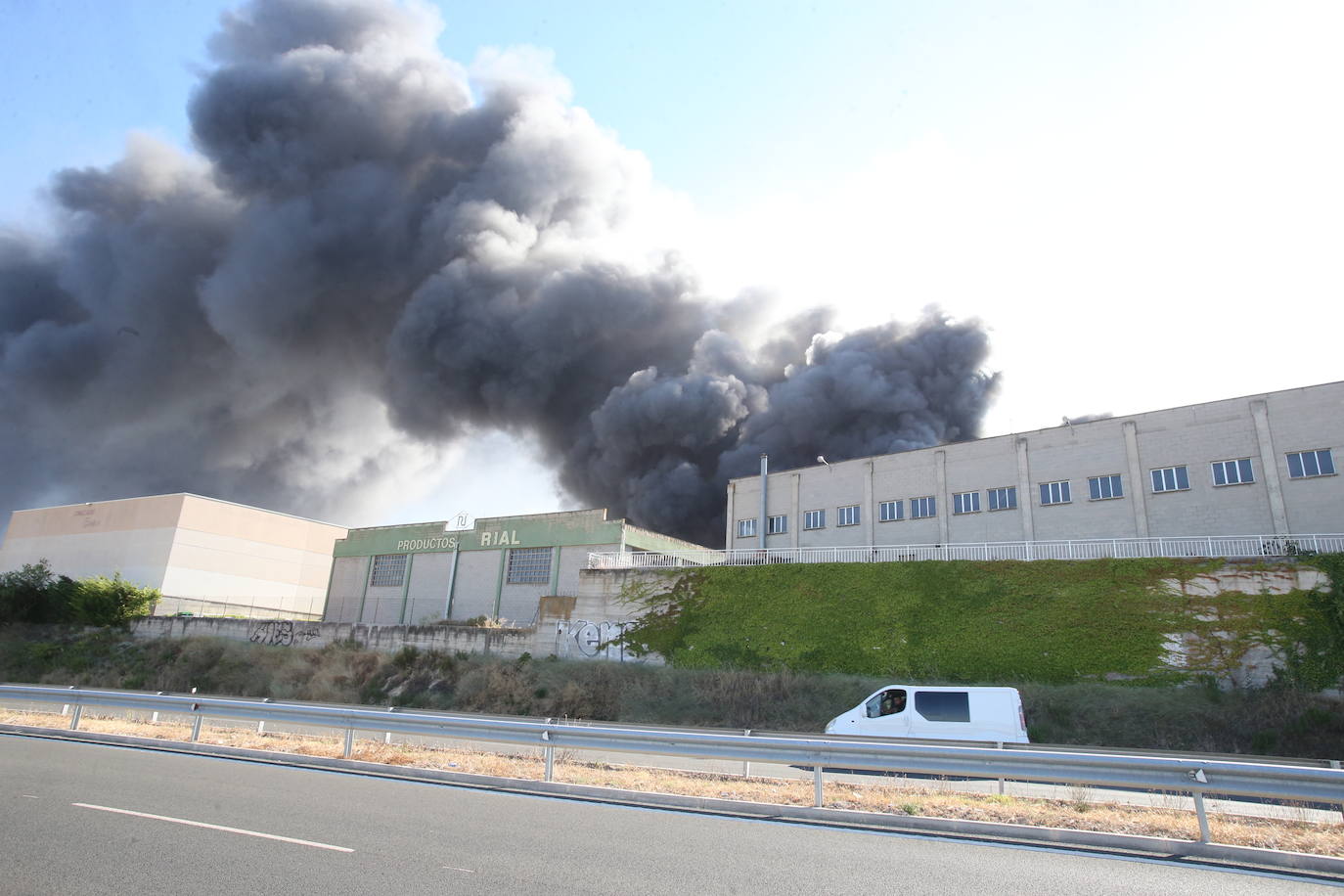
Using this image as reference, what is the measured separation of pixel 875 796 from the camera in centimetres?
973

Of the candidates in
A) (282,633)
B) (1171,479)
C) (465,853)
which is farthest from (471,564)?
(465,853)

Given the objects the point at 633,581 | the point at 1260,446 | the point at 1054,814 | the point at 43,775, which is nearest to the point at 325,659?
the point at 633,581

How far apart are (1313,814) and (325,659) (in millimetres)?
34001

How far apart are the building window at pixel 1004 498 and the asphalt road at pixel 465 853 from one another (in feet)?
93.3

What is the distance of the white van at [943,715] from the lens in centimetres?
1652

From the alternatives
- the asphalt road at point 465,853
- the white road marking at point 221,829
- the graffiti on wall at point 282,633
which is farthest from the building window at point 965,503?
the white road marking at point 221,829

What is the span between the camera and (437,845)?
6879mm

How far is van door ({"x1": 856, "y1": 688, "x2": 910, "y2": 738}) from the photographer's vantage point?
17.0 m

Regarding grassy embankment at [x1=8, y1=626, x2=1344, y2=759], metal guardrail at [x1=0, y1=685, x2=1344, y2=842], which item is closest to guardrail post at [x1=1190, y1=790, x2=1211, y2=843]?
metal guardrail at [x1=0, y1=685, x2=1344, y2=842]

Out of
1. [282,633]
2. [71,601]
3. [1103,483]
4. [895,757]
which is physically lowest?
[895,757]

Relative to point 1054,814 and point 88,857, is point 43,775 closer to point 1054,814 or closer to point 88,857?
point 88,857

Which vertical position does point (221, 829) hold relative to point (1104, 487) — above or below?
below

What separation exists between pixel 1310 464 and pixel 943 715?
19925 mm

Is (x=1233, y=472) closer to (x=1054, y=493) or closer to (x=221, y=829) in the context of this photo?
(x=1054, y=493)
